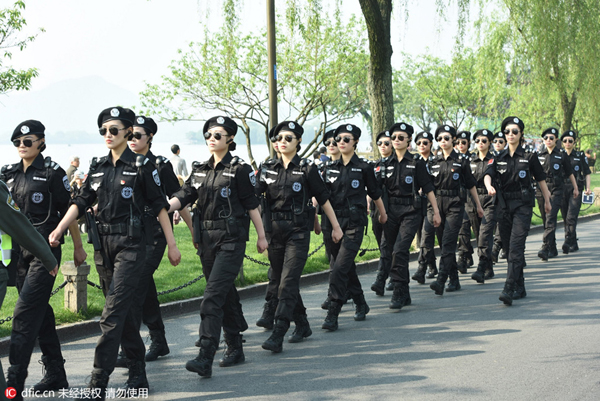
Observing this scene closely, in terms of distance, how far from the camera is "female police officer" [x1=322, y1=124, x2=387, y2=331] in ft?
24.7

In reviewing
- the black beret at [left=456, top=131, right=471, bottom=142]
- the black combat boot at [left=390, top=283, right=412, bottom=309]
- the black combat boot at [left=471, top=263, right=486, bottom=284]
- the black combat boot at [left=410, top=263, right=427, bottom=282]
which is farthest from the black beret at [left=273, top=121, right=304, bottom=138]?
the black beret at [left=456, top=131, right=471, bottom=142]

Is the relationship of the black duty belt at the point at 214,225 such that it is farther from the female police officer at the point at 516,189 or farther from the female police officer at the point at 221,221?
the female police officer at the point at 516,189

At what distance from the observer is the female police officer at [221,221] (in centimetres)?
592

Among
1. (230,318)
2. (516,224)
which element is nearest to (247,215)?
(230,318)

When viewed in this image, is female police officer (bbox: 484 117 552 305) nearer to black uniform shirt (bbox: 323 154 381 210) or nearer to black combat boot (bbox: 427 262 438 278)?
black combat boot (bbox: 427 262 438 278)

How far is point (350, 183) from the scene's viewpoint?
305 inches

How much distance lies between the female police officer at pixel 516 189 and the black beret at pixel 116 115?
5.12m

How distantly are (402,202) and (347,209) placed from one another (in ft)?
4.08

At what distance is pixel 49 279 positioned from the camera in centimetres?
538

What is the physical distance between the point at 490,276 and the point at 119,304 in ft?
22.6

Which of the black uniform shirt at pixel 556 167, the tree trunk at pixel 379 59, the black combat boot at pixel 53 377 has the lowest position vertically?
the black combat boot at pixel 53 377

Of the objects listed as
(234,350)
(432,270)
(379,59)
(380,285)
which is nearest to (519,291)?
(380,285)

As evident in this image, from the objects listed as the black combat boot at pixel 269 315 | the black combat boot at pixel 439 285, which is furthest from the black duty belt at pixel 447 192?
the black combat boot at pixel 269 315

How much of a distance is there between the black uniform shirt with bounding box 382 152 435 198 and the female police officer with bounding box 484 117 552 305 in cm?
97
